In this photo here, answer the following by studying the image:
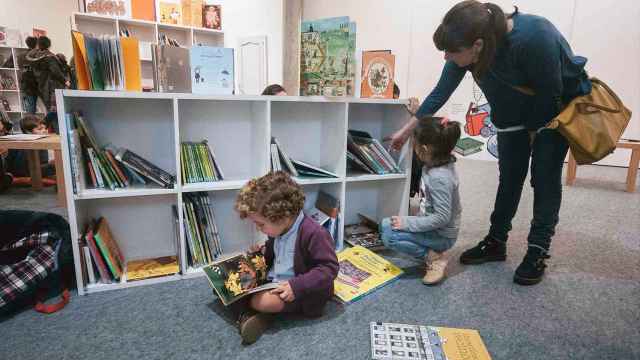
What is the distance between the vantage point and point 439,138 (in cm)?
171

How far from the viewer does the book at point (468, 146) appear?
5156 millimetres

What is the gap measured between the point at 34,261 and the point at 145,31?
15.3 ft

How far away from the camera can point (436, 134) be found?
5.60ft

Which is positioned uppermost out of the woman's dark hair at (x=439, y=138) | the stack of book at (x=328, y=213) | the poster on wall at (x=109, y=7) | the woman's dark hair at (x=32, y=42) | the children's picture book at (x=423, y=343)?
the poster on wall at (x=109, y=7)

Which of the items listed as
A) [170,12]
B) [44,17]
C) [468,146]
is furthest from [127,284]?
[44,17]

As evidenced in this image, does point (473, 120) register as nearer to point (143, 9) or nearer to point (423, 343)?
point (423, 343)

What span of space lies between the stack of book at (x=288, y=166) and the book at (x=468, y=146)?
12.2ft

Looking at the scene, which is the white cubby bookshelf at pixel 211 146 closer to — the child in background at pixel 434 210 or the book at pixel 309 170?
the book at pixel 309 170

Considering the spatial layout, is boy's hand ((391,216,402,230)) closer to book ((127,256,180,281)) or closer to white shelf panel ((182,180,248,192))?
white shelf panel ((182,180,248,192))

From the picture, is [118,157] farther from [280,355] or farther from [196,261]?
[280,355]

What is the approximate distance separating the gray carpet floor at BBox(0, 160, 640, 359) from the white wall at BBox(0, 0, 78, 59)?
19.8 feet

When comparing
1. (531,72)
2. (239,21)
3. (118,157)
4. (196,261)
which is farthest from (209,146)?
(239,21)

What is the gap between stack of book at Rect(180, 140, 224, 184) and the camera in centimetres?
179

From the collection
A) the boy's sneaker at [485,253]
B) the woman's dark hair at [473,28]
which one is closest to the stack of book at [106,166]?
the woman's dark hair at [473,28]
